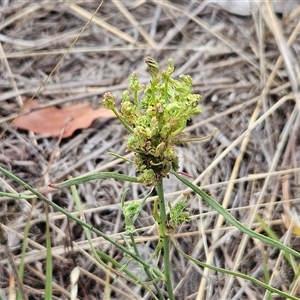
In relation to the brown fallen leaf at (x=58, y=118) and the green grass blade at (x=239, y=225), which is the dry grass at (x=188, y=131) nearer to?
the brown fallen leaf at (x=58, y=118)

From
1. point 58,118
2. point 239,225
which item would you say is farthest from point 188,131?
point 239,225

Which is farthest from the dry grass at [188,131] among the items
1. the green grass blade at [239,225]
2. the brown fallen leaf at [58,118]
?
the green grass blade at [239,225]

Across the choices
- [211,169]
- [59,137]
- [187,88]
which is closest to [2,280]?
[59,137]

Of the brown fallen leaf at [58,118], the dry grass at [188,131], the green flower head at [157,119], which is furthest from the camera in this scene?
the brown fallen leaf at [58,118]

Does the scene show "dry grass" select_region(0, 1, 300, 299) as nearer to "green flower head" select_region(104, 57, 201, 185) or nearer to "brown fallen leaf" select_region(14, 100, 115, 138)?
"brown fallen leaf" select_region(14, 100, 115, 138)

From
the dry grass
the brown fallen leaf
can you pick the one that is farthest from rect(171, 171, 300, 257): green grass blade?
the brown fallen leaf

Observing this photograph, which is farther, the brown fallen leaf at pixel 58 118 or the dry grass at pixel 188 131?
the brown fallen leaf at pixel 58 118
